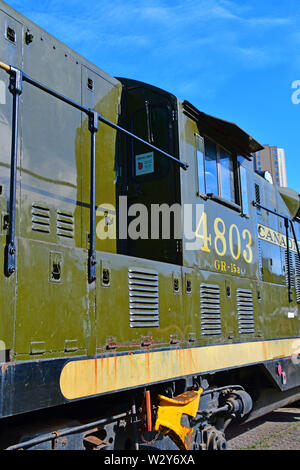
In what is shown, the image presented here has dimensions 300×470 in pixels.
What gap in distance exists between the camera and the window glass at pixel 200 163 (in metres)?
4.54

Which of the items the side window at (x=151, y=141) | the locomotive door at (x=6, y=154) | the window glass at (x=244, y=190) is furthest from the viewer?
the window glass at (x=244, y=190)

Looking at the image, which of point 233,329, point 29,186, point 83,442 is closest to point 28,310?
point 29,186

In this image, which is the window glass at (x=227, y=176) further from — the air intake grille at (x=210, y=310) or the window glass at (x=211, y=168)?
the air intake grille at (x=210, y=310)

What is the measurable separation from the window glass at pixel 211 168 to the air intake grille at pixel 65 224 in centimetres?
175

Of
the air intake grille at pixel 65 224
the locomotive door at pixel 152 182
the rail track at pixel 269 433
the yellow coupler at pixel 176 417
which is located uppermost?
the locomotive door at pixel 152 182

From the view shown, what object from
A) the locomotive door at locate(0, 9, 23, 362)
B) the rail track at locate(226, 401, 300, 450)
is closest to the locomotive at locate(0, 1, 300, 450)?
the locomotive door at locate(0, 9, 23, 362)

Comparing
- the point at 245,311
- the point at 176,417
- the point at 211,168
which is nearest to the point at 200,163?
the point at 211,168

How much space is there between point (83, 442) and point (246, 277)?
274 cm

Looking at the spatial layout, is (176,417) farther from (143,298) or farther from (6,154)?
(6,154)

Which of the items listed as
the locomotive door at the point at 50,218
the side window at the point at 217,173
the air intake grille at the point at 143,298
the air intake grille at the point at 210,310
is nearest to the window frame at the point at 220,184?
the side window at the point at 217,173

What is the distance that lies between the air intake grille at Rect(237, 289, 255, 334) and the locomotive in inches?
0.9

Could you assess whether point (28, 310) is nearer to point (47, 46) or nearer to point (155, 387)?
point (155, 387)

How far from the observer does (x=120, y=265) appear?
127 inches

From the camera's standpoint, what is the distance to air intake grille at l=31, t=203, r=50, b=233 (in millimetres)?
3119
